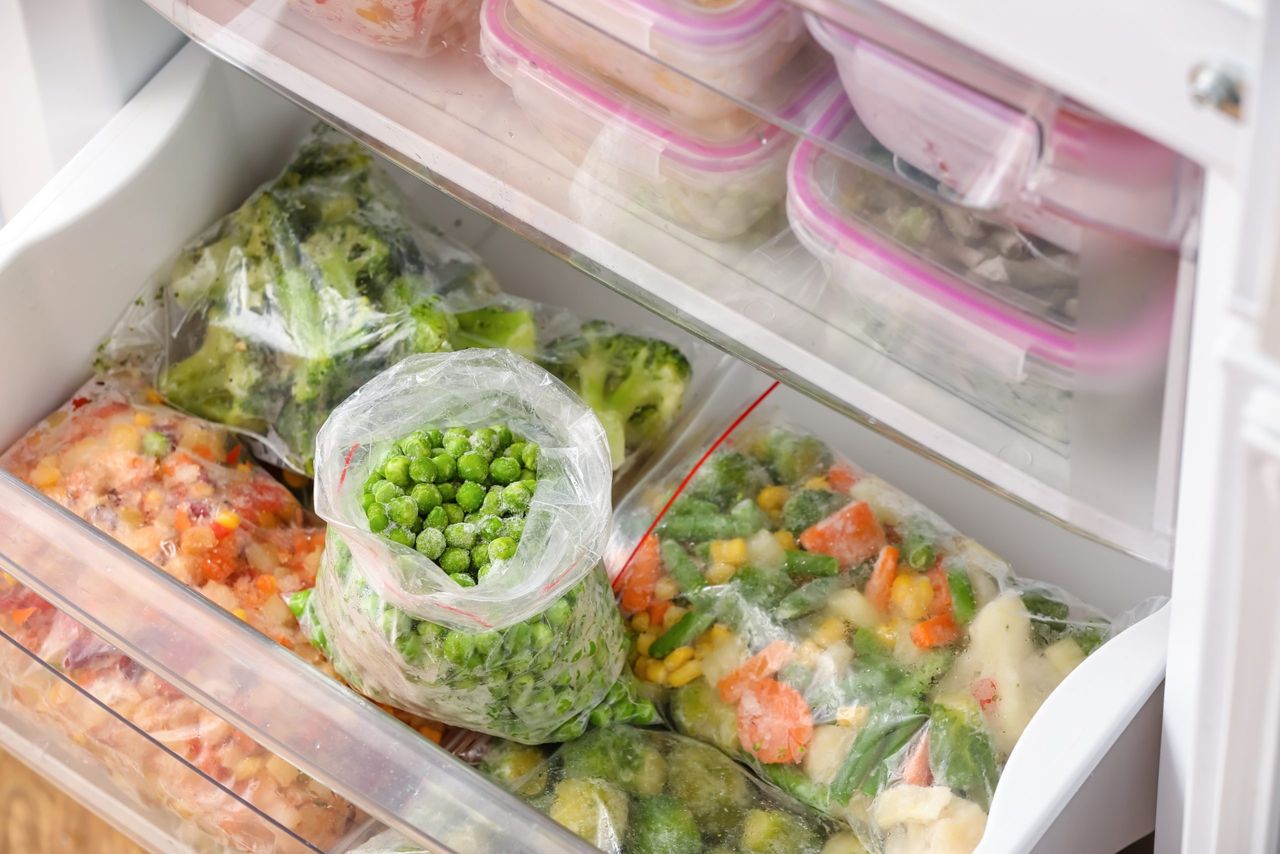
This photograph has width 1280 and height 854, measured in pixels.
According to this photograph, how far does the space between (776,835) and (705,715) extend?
0.12 m

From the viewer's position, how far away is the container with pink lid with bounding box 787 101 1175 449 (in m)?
0.84

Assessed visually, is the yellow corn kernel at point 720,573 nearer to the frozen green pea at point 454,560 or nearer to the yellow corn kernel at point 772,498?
the yellow corn kernel at point 772,498

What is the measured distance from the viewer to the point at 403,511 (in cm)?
104

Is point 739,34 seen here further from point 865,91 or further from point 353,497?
point 353,497

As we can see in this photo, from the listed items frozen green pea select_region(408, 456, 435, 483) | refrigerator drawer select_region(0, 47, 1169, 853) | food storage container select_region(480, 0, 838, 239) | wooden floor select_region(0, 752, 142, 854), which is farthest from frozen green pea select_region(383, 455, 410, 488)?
wooden floor select_region(0, 752, 142, 854)

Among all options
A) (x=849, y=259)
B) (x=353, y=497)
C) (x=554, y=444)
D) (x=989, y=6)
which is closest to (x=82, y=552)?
(x=353, y=497)

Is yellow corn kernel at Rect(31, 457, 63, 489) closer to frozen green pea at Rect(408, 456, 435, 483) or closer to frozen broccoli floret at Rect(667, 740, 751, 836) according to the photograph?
frozen green pea at Rect(408, 456, 435, 483)

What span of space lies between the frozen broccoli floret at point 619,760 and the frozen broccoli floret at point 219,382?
418 mm

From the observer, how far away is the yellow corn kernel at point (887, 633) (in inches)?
45.2

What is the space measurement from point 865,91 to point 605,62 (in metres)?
0.20

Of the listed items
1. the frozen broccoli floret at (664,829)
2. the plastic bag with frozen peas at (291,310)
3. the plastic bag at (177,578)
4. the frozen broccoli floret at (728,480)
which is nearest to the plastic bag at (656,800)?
the frozen broccoli floret at (664,829)

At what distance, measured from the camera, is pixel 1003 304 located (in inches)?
34.4

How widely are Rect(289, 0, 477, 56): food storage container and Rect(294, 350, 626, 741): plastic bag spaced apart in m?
0.24

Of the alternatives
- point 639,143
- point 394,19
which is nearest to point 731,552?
point 639,143
